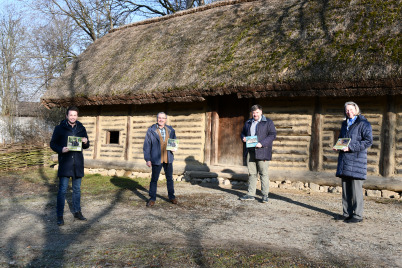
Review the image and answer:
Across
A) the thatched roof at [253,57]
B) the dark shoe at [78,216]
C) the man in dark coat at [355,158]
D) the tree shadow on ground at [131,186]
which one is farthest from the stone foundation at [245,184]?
the dark shoe at [78,216]

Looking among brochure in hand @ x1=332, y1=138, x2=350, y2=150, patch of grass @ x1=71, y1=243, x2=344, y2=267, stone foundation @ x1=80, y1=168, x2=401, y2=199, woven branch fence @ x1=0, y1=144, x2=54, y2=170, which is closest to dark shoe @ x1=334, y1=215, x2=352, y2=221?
brochure in hand @ x1=332, y1=138, x2=350, y2=150

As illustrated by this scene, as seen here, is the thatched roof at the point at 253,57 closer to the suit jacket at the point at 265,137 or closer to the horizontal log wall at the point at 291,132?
the horizontal log wall at the point at 291,132

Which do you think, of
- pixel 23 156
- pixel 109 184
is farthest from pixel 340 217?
pixel 23 156

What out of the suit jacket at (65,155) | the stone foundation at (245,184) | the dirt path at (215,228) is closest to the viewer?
the dirt path at (215,228)

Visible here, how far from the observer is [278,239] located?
445 cm

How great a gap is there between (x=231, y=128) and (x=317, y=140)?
8.11 ft

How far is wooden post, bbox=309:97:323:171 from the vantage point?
829 cm

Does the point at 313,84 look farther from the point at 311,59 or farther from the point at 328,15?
the point at 328,15

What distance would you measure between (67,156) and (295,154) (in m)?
5.45

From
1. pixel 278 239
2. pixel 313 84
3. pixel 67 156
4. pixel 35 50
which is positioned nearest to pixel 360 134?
pixel 278 239

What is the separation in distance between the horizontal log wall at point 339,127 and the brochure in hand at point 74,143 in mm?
5535

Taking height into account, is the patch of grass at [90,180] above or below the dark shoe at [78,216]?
below

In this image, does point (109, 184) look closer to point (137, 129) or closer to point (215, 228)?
point (137, 129)

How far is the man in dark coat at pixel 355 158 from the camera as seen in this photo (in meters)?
5.10
